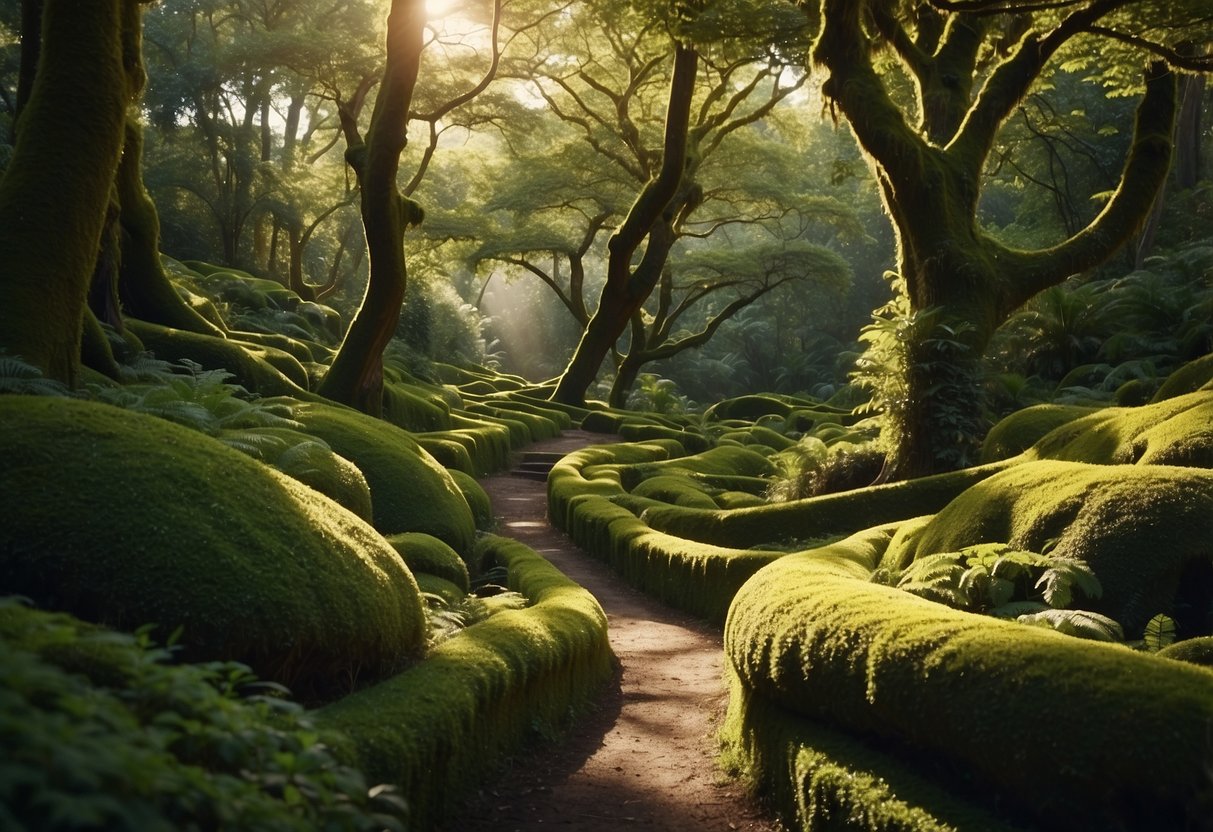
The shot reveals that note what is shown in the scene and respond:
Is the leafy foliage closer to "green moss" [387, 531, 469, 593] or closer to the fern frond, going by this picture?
the fern frond

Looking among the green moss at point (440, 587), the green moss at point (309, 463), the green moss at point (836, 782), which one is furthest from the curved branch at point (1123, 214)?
the green moss at point (836, 782)

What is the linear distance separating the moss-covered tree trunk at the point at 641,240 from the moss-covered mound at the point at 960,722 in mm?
16076

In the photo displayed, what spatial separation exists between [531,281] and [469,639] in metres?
67.0

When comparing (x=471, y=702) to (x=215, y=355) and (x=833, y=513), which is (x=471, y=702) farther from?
(x=215, y=355)

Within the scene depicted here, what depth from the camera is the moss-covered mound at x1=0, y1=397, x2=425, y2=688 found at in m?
3.95

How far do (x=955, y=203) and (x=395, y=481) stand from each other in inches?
281

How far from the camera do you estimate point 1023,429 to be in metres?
10.7

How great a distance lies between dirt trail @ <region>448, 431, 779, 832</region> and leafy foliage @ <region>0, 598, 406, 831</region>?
106 inches

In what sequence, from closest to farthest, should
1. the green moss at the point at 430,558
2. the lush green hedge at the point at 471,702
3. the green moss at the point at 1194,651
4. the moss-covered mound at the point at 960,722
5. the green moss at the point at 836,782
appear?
the moss-covered mound at the point at 960,722, the green moss at the point at 836,782, the lush green hedge at the point at 471,702, the green moss at the point at 1194,651, the green moss at the point at 430,558

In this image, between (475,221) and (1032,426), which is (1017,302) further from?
(475,221)

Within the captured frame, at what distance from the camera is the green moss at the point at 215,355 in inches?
463

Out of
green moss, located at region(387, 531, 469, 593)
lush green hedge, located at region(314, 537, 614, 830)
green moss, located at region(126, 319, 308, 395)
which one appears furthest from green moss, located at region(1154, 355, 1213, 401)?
green moss, located at region(126, 319, 308, 395)

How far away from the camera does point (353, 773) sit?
225cm

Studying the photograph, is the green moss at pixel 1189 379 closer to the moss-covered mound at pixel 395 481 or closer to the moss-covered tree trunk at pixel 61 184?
the moss-covered mound at pixel 395 481
